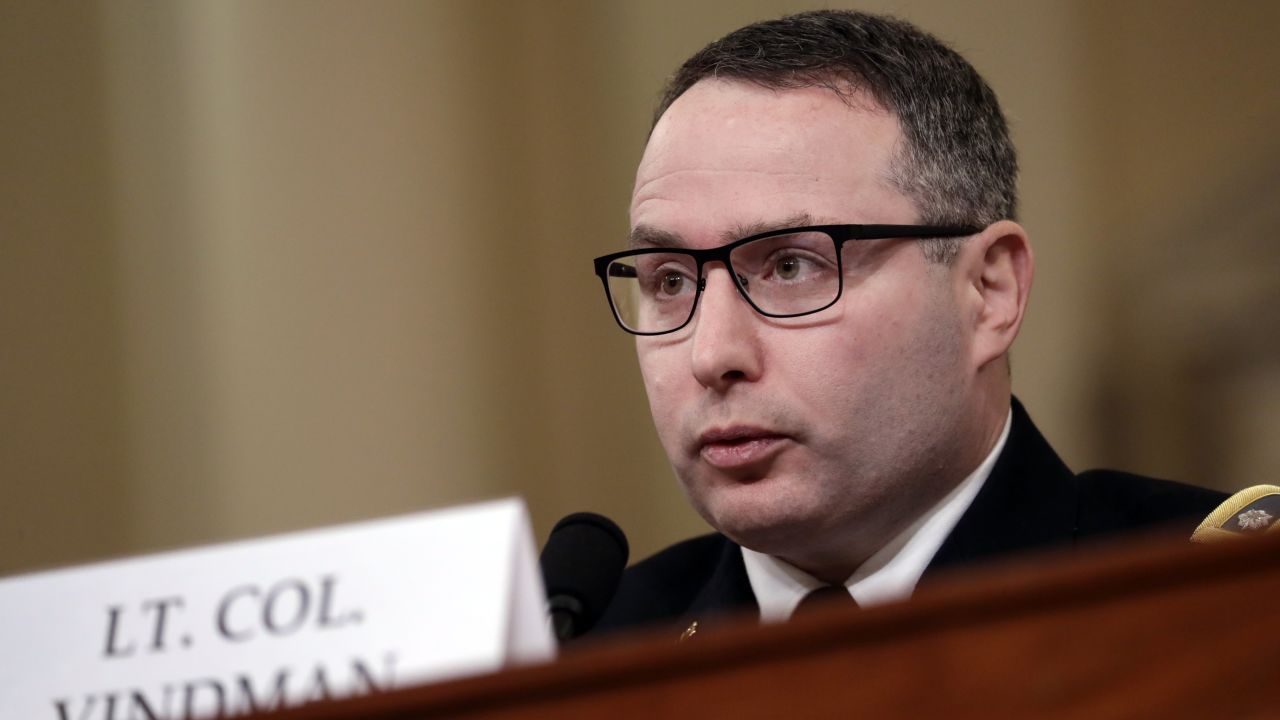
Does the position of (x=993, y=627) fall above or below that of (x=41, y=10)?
below

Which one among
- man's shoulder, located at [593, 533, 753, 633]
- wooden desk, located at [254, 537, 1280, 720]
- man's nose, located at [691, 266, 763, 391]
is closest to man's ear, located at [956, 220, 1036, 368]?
man's nose, located at [691, 266, 763, 391]

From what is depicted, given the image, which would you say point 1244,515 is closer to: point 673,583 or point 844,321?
point 844,321

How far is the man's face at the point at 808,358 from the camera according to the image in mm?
1526

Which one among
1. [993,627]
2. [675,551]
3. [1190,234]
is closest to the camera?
[993,627]

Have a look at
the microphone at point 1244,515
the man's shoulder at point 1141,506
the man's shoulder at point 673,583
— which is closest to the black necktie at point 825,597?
the man's shoulder at point 673,583

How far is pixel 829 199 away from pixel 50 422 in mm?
2292

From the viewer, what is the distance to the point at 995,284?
1688 mm

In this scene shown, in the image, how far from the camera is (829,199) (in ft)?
5.16

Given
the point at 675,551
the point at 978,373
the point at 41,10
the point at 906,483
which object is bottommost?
the point at 675,551

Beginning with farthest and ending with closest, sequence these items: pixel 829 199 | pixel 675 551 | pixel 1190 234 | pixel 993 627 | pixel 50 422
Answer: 1. pixel 50 422
2. pixel 1190 234
3. pixel 675 551
4. pixel 829 199
5. pixel 993 627

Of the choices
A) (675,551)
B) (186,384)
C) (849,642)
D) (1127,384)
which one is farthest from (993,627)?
(186,384)

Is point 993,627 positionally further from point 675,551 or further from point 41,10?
point 41,10

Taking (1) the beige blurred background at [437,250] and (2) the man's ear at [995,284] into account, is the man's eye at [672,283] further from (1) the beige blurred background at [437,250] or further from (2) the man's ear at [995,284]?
(1) the beige blurred background at [437,250]

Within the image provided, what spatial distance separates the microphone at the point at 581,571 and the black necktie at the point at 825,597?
445 millimetres
